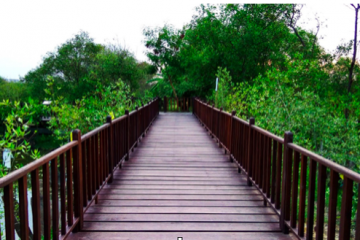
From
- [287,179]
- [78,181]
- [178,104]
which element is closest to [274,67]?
[178,104]

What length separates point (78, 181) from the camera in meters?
2.85

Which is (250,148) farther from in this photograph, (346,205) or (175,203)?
(346,205)

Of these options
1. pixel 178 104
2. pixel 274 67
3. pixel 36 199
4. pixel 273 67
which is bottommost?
pixel 36 199

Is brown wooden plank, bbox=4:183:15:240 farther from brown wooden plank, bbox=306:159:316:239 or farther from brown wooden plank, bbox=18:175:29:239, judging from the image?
brown wooden plank, bbox=306:159:316:239

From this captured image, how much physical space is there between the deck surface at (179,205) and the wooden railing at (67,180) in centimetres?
26

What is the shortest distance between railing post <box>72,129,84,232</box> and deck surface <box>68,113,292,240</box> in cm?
17

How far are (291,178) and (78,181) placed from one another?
78.5 inches

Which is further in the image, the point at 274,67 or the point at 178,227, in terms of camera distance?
the point at 274,67

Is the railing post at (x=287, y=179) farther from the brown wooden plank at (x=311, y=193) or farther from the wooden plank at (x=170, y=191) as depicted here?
the wooden plank at (x=170, y=191)

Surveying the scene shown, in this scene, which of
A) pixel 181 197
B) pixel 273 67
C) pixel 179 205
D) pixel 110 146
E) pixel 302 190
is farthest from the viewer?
pixel 273 67

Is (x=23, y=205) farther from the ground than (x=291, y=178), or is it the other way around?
(x=23, y=205)

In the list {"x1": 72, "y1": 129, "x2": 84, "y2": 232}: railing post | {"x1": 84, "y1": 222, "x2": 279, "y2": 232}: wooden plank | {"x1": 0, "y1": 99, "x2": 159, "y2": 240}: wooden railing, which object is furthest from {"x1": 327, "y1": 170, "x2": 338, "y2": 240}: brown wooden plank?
{"x1": 72, "y1": 129, "x2": 84, "y2": 232}: railing post

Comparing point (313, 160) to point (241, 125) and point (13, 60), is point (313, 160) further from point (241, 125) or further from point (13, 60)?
point (13, 60)

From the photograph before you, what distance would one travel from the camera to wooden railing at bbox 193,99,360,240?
189 centimetres
